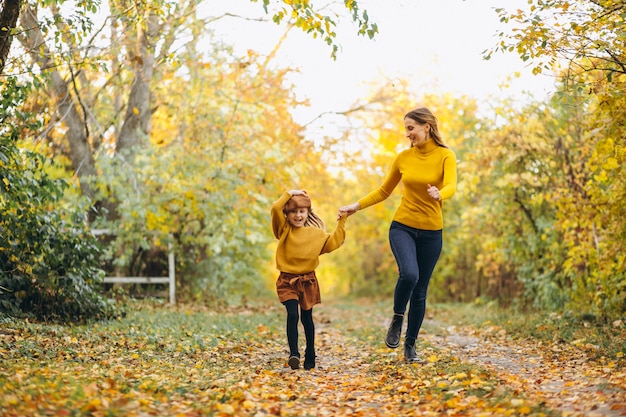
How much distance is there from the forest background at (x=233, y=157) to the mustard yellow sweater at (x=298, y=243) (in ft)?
6.87

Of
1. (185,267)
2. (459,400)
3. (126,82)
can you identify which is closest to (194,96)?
(126,82)

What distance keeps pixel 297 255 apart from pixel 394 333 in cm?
112

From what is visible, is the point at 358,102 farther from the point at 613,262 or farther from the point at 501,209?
the point at 613,262

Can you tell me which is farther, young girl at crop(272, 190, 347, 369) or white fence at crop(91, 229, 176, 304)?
white fence at crop(91, 229, 176, 304)

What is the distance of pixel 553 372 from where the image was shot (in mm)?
5824

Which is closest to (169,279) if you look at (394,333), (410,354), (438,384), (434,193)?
(410,354)

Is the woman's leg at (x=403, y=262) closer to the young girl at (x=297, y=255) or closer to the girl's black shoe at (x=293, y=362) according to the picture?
the young girl at (x=297, y=255)

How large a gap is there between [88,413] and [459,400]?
2.35 metres

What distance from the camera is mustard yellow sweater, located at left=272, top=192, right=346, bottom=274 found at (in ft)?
20.6

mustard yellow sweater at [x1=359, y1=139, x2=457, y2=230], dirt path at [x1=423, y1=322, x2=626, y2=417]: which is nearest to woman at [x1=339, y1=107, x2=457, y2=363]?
mustard yellow sweater at [x1=359, y1=139, x2=457, y2=230]

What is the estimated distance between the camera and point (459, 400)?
15.1ft

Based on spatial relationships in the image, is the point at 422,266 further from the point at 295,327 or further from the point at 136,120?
the point at 136,120

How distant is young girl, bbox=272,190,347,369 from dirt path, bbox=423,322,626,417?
Answer: 1.70 metres

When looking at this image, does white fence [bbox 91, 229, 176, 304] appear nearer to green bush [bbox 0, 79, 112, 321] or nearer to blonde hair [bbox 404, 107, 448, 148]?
green bush [bbox 0, 79, 112, 321]
